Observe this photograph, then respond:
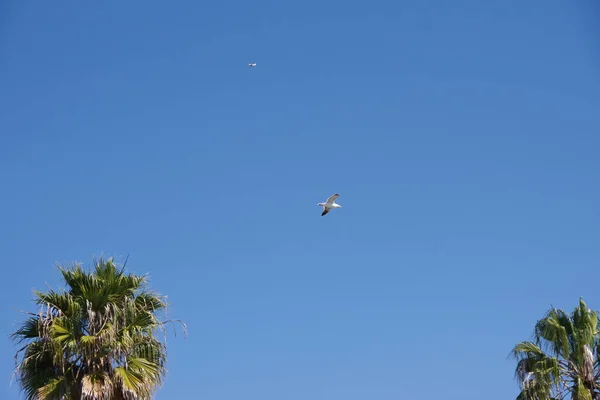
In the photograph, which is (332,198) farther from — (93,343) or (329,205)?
(93,343)

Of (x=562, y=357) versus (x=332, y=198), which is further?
(x=332, y=198)

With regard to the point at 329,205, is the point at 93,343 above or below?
below

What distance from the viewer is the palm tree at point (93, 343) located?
719 inches

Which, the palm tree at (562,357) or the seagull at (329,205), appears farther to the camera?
the seagull at (329,205)

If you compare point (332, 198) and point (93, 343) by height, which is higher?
point (332, 198)

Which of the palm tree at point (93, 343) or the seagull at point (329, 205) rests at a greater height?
the seagull at point (329, 205)

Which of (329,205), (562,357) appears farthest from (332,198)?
(562,357)

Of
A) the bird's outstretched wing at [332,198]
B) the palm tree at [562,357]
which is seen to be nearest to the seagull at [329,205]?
the bird's outstretched wing at [332,198]

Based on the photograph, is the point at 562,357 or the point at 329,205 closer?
the point at 562,357

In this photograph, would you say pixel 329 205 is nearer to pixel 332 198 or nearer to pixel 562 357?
pixel 332 198

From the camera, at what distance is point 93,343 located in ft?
60.4

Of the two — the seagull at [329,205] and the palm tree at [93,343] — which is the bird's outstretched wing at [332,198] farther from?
the palm tree at [93,343]

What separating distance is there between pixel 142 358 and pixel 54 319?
2.04m

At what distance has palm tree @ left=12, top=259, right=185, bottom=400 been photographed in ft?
59.9
